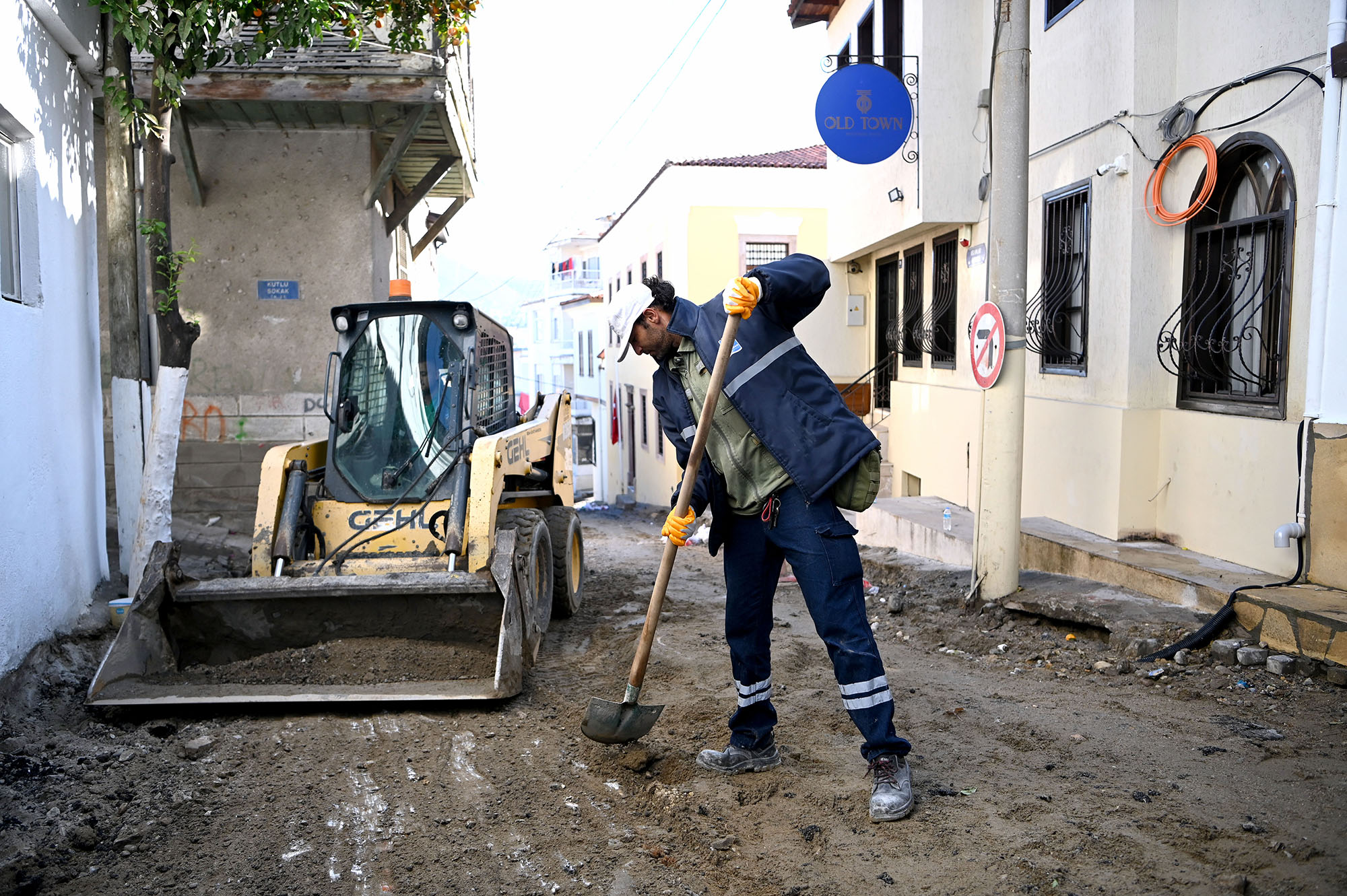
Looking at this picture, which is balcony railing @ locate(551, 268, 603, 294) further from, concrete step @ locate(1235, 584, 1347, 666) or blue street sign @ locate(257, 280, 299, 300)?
concrete step @ locate(1235, 584, 1347, 666)

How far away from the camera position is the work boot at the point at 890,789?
3.35 meters

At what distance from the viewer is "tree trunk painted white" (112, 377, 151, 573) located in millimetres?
6445

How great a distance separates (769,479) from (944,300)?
774cm

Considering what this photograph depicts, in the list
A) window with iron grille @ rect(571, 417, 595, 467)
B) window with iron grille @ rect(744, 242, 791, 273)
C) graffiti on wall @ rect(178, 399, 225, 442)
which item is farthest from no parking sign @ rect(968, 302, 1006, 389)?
window with iron grille @ rect(571, 417, 595, 467)

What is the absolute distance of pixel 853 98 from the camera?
27.6 ft

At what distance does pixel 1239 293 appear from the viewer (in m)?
6.38

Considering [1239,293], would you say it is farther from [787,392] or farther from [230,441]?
[230,441]

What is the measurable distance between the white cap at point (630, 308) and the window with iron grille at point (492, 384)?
2.56 m

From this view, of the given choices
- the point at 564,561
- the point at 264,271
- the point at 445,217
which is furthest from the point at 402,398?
the point at 445,217

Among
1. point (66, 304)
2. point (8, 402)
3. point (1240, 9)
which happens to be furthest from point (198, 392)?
point (1240, 9)

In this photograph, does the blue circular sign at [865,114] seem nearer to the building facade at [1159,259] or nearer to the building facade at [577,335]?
the building facade at [1159,259]

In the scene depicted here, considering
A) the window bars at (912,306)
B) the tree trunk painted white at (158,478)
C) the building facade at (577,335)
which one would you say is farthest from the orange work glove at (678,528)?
the building facade at (577,335)

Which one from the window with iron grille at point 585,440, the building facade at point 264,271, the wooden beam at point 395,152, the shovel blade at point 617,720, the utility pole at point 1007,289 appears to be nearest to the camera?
the shovel blade at point 617,720

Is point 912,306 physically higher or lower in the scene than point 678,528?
higher
